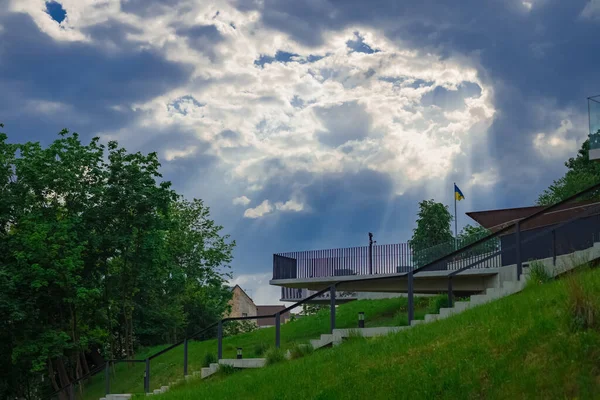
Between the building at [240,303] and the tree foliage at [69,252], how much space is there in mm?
40411

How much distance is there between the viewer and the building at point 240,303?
79.8m

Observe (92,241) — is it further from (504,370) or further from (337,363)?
(504,370)

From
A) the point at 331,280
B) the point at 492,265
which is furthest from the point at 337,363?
the point at 331,280

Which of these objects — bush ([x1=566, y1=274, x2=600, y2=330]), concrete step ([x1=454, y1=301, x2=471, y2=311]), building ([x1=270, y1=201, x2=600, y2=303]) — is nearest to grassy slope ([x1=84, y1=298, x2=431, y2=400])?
building ([x1=270, y1=201, x2=600, y2=303])

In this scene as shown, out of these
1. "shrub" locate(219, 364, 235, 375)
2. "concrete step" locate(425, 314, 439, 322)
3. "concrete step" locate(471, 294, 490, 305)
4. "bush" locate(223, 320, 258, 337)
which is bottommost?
"bush" locate(223, 320, 258, 337)

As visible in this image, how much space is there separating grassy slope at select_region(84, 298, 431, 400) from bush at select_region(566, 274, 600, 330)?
1647 cm

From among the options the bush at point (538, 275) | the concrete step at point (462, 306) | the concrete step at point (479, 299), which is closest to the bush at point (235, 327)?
the concrete step at point (462, 306)

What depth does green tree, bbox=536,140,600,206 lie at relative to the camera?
4459 cm

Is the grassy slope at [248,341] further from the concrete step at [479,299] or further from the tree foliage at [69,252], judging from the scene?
the concrete step at [479,299]

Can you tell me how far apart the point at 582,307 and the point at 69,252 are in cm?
2484

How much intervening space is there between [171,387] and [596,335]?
1371 centimetres

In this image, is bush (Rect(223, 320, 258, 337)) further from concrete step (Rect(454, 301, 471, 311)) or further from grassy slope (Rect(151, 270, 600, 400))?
grassy slope (Rect(151, 270, 600, 400))

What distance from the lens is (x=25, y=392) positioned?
40906mm

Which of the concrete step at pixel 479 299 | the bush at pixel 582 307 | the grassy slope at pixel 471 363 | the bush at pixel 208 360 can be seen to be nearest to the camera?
the grassy slope at pixel 471 363
